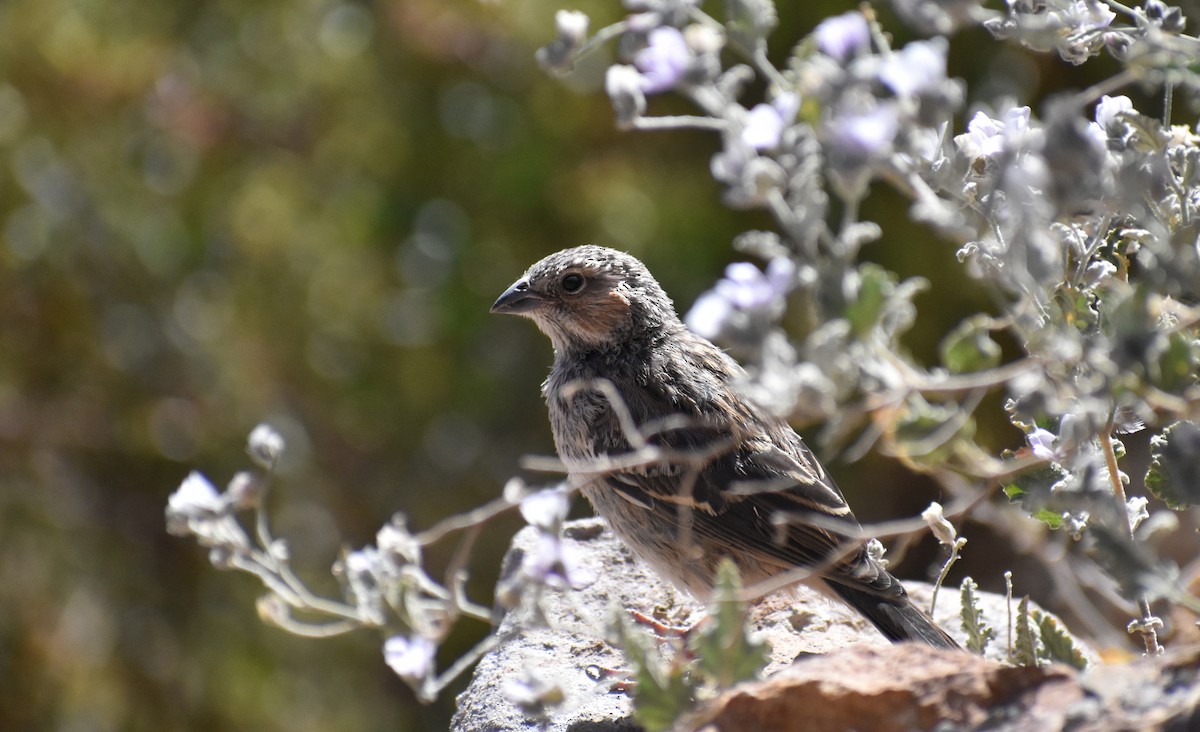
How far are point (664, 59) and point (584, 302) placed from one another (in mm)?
2343

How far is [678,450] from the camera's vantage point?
141 inches

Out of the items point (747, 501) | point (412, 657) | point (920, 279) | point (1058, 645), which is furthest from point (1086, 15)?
point (747, 501)

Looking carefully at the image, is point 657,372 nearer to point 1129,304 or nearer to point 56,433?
point 1129,304

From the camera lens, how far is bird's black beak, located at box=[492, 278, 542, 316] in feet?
13.5

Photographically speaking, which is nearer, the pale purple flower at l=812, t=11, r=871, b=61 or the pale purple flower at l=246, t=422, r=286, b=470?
the pale purple flower at l=812, t=11, r=871, b=61

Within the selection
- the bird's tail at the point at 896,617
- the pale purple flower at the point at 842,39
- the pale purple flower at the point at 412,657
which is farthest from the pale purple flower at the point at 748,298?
the bird's tail at the point at 896,617

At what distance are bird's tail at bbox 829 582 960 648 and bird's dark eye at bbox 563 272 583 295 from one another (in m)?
1.34

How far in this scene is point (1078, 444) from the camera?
1.75 m

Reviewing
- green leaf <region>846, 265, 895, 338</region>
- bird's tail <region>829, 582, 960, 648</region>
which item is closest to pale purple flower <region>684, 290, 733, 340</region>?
green leaf <region>846, 265, 895, 338</region>

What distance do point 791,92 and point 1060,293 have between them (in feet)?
2.47

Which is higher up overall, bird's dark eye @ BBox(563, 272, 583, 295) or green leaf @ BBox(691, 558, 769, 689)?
green leaf @ BBox(691, 558, 769, 689)

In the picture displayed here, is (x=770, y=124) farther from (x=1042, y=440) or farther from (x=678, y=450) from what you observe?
(x=678, y=450)

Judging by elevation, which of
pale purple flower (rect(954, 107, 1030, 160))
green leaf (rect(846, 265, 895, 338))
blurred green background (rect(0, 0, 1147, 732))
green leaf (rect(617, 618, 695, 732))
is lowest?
blurred green background (rect(0, 0, 1147, 732))

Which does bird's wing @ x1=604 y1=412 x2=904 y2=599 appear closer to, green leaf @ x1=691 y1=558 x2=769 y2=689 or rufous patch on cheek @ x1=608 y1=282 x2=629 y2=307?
rufous patch on cheek @ x1=608 y1=282 x2=629 y2=307
